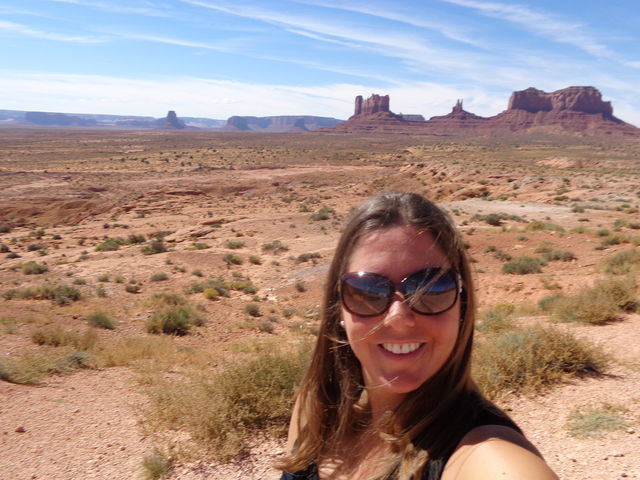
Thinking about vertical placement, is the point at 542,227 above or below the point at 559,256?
above

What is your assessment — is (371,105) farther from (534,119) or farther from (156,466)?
(156,466)

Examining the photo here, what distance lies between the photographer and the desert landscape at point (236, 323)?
4.24 m

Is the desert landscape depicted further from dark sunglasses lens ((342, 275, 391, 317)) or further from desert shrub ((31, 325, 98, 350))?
dark sunglasses lens ((342, 275, 391, 317))

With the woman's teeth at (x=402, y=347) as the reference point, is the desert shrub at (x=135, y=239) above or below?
below

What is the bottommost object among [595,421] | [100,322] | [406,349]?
[100,322]

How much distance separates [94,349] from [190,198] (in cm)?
3069

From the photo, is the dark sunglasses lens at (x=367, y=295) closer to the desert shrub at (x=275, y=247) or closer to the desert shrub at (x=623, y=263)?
the desert shrub at (x=623, y=263)

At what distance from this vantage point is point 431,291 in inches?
57.9

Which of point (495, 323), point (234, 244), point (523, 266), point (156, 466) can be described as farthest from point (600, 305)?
point (234, 244)

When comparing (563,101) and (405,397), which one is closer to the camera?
(405,397)

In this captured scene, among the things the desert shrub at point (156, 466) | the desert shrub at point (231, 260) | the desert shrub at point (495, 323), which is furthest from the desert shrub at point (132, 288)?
the desert shrub at point (156, 466)

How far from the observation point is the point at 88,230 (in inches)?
1096

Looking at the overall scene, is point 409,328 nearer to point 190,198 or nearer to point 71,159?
point 190,198

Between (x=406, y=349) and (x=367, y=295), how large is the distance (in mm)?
216
